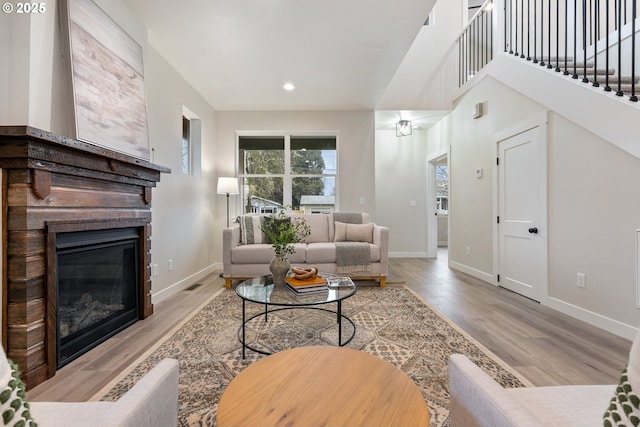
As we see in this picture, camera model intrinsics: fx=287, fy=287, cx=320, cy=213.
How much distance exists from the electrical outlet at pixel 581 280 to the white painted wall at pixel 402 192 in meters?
3.36

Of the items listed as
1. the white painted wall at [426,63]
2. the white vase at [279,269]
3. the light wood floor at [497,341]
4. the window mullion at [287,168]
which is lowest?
the light wood floor at [497,341]

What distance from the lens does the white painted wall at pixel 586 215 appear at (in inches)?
83.7

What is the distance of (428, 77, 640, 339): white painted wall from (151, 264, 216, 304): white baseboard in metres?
3.93

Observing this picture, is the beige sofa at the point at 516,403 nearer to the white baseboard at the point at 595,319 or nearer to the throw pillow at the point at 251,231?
the white baseboard at the point at 595,319

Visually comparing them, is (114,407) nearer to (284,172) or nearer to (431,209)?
(284,172)

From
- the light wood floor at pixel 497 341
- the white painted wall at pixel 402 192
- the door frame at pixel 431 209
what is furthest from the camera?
the white painted wall at pixel 402 192

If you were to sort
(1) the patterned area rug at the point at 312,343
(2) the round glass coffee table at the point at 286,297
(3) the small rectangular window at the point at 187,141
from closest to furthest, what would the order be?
(1) the patterned area rug at the point at 312,343
(2) the round glass coffee table at the point at 286,297
(3) the small rectangular window at the point at 187,141

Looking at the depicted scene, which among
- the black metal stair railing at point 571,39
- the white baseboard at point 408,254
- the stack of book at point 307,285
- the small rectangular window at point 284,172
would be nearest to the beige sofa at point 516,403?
the stack of book at point 307,285

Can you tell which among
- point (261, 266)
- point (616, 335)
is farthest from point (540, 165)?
point (261, 266)

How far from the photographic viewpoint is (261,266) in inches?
140

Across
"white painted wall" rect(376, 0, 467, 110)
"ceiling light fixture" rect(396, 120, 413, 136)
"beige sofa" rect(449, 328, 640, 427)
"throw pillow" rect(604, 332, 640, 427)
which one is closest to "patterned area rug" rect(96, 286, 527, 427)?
Answer: "beige sofa" rect(449, 328, 640, 427)

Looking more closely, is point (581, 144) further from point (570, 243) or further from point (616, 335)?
point (616, 335)

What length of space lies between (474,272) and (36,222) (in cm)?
464

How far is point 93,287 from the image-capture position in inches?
81.8
